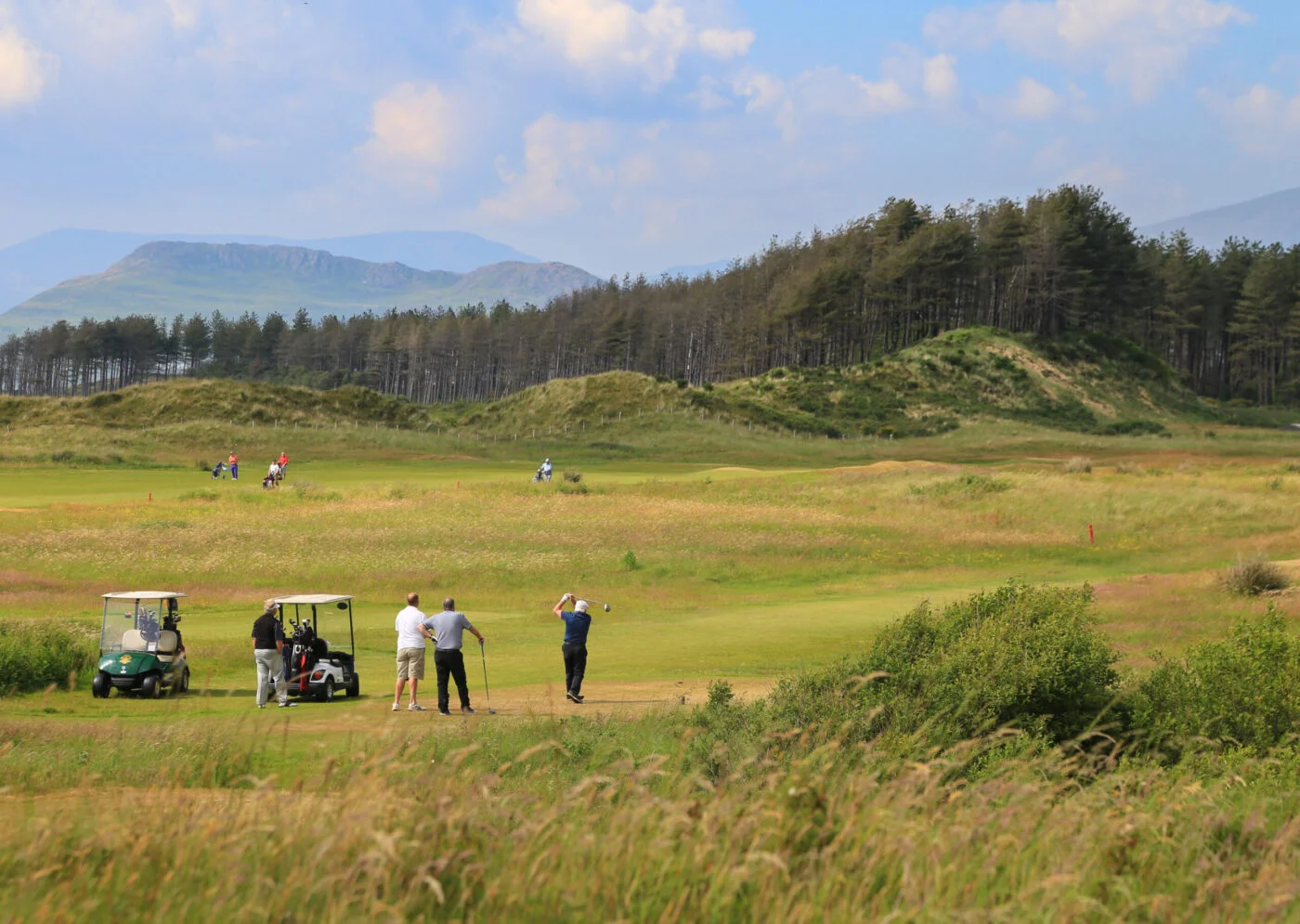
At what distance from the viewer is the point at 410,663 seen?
67.2 feet

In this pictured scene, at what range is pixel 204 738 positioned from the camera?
43.4 ft

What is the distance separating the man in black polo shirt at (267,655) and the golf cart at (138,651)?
2.28 m

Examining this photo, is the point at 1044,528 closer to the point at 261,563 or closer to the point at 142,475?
the point at 261,563

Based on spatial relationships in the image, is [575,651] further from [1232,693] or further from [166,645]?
[1232,693]

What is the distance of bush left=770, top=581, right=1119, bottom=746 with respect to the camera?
46.8 feet

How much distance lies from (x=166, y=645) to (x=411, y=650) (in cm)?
516

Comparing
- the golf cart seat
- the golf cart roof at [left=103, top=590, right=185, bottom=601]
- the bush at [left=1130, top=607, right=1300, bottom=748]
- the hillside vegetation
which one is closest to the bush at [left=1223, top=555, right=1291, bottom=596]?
the bush at [left=1130, top=607, right=1300, bottom=748]

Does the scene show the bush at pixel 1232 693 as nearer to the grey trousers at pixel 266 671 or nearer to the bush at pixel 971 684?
the bush at pixel 971 684

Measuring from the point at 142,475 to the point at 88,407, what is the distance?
51.3m

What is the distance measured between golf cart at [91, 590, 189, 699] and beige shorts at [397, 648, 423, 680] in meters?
4.75

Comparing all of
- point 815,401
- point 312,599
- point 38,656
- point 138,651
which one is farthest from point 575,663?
point 815,401

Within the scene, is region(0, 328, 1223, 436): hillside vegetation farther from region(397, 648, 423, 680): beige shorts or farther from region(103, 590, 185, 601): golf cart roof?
region(397, 648, 423, 680): beige shorts

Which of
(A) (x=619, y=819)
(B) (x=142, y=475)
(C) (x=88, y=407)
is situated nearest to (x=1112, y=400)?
(B) (x=142, y=475)

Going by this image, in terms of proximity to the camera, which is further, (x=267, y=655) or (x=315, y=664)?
(x=315, y=664)
